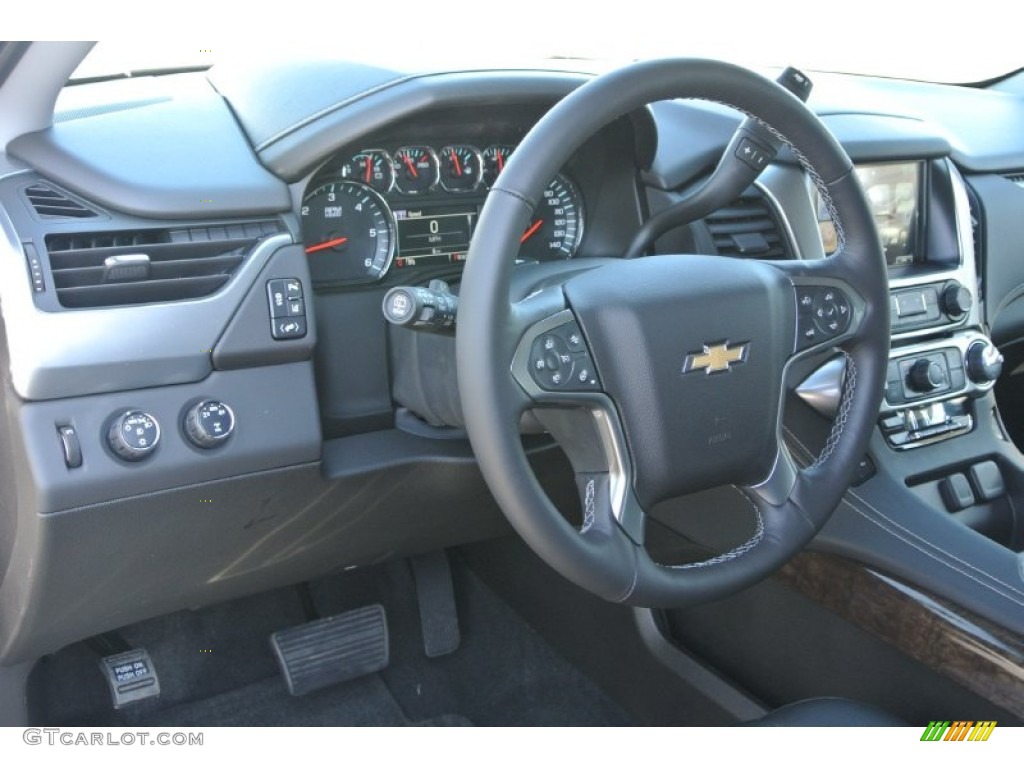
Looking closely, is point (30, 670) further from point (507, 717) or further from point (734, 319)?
point (734, 319)

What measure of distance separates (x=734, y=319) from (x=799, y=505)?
0.94 ft

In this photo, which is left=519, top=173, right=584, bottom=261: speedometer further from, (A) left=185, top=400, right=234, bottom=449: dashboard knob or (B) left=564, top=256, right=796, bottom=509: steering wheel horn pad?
(A) left=185, top=400, right=234, bottom=449: dashboard knob

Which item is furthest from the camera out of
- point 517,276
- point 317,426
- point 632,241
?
point 632,241

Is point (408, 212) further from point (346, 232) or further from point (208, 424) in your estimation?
point (208, 424)

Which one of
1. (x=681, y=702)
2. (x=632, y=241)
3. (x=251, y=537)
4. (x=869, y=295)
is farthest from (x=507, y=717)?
(x=869, y=295)

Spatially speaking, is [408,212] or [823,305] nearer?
[823,305]

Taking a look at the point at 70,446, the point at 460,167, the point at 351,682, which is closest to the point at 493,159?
the point at 460,167

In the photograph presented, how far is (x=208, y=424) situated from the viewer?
154cm

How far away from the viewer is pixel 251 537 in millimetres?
1743

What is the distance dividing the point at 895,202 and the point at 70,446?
1.63 m

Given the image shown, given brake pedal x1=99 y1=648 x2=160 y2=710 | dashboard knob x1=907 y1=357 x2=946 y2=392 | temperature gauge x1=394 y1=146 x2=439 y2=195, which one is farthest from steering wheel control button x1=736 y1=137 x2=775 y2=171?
brake pedal x1=99 y1=648 x2=160 y2=710

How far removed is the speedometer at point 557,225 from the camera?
189 cm

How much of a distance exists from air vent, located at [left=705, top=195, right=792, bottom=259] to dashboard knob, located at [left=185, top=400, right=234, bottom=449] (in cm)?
89

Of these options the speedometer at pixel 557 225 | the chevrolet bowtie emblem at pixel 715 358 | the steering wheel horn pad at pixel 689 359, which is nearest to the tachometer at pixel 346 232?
the speedometer at pixel 557 225
